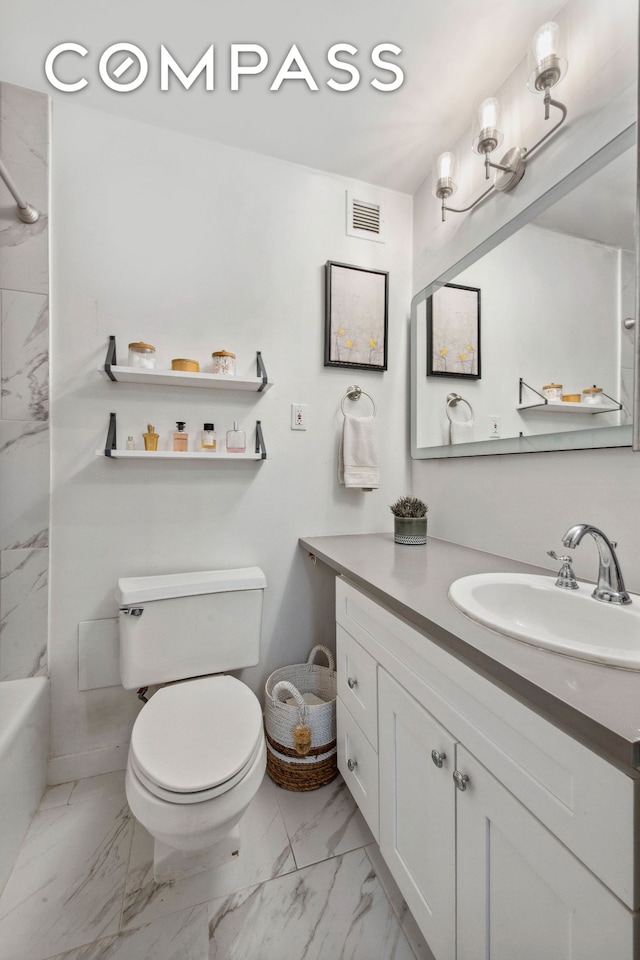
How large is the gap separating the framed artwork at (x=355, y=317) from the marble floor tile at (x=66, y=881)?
1808mm

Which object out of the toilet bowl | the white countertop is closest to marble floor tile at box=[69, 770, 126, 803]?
the toilet bowl

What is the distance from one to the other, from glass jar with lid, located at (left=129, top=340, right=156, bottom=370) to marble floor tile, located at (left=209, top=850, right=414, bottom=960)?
1.59m

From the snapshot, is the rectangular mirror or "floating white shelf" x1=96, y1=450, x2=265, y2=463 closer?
the rectangular mirror

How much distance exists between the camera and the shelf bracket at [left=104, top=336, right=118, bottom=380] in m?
1.34

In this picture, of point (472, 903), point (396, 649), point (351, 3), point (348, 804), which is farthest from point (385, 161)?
point (348, 804)

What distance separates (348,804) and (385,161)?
2457mm

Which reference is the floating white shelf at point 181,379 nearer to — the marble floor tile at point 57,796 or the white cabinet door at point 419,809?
the white cabinet door at point 419,809

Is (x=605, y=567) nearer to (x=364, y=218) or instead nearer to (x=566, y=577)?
(x=566, y=577)

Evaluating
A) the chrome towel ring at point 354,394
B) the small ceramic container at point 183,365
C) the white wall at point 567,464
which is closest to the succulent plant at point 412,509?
the white wall at point 567,464

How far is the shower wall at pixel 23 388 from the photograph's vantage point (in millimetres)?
1346

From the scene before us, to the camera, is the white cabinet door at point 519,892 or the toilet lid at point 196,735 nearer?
the white cabinet door at point 519,892

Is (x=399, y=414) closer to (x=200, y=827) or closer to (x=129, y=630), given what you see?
(x=129, y=630)

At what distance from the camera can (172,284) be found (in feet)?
4.99

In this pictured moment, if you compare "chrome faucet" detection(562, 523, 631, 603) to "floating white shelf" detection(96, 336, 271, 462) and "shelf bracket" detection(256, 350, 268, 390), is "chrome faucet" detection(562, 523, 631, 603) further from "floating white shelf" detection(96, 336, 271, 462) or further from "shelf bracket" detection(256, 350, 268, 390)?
"shelf bracket" detection(256, 350, 268, 390)
